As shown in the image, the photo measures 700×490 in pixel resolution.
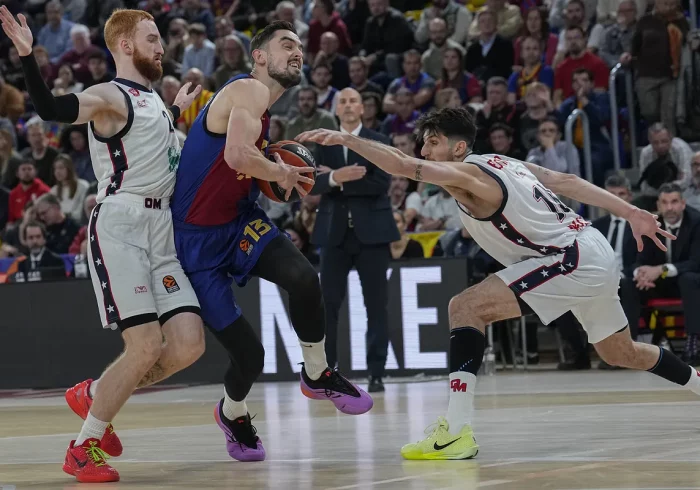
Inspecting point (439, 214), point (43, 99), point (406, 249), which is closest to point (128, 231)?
point (43, 99)

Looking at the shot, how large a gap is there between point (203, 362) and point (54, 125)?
6133 millimetres

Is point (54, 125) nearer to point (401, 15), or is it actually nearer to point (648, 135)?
point (401, 15)

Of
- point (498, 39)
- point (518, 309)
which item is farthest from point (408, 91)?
point (518, 309)

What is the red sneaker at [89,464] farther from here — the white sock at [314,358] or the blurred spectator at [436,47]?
the blurred spectator at [436,47]

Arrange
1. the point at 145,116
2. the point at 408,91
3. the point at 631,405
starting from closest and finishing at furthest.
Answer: the point at 145,116 < the point at 631,405 < the point at 408,91

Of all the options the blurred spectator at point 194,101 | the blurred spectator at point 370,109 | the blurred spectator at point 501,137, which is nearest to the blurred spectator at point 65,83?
the blurred spectator at point 194,101

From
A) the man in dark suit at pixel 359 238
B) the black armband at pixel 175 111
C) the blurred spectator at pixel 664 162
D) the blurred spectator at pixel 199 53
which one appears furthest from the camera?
the blurred spectator at pixel 199 53

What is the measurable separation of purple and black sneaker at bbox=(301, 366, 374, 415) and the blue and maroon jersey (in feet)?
3.09

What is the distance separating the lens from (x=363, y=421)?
773 centimetres

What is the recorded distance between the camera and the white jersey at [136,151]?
5.73 meters

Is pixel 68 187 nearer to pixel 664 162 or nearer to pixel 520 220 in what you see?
pixel 664 162

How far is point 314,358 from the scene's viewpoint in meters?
6.21

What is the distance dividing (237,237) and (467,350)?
4.07 ft

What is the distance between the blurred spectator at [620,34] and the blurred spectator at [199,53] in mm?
5487
